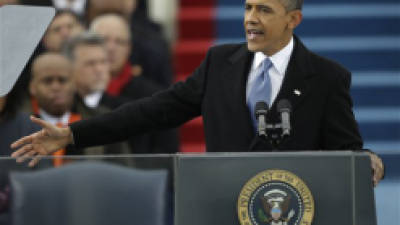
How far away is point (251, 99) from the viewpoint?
9.34ft

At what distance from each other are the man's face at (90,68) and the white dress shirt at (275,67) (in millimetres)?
2259

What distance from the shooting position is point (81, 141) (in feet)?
9.28

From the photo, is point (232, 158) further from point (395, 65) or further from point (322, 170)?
point (395, 65)

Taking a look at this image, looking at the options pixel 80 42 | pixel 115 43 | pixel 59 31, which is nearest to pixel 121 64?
pixel 115 43

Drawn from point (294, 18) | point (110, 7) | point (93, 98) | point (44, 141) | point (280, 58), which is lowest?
point (44, 141)

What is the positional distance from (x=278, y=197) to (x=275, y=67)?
0.52m

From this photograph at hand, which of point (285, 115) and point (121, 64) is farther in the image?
point (121, 64)

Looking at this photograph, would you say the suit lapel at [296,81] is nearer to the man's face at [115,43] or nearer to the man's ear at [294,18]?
the man's ear at [294,18]

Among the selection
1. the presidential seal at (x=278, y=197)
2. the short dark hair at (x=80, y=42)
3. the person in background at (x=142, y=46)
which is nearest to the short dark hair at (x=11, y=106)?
the short dark hair at (x=80, y=42)

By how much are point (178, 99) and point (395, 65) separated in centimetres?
460

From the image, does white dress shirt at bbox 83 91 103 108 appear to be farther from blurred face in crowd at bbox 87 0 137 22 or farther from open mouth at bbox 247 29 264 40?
open mouth at bbox 247 29 264 40

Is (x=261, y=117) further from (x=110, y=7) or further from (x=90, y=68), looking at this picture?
(x=110, y=7)

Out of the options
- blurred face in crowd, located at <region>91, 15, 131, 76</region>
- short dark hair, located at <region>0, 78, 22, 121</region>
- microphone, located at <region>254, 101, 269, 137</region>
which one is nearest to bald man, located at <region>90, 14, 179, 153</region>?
blurred face in crowd, located at <region>91, 15, 131, 76</region>

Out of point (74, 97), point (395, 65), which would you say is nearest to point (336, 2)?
point (395, 65)
